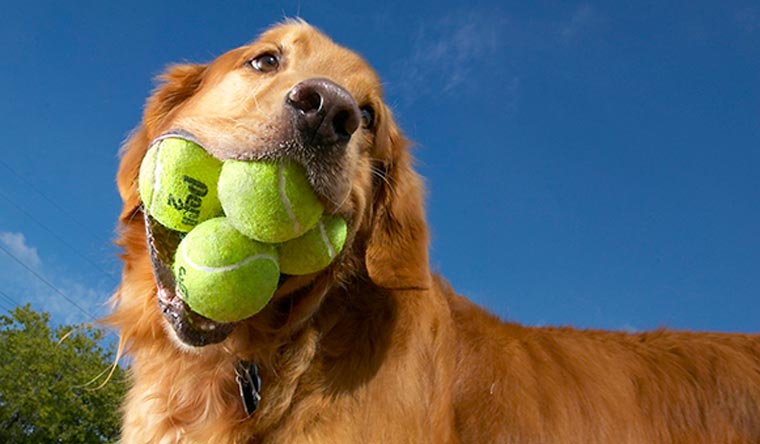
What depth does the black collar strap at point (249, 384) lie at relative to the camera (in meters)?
2.83

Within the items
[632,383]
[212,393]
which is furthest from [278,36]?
[632,383]

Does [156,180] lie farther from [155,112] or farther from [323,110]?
[155,112]

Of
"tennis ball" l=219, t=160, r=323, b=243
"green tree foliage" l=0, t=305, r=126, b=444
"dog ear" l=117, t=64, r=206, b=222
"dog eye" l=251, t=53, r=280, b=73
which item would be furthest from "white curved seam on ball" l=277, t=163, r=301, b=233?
"green tree foliage" l=0, t=305, r=126, b=444

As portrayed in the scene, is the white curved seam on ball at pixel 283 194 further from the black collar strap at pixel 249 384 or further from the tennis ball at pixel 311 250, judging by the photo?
the black collar strap at pixel 249 384

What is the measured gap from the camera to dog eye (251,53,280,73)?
10.9 ft

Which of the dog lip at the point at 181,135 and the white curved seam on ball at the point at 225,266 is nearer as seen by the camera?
the white curved seam on ball at the point at 225,266

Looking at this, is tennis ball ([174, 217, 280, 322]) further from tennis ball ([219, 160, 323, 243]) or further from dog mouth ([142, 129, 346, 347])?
dog mouth ([142, 129, 346, 347])

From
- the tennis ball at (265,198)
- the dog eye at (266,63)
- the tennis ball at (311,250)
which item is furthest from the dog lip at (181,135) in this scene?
the dog eye at (266,63)

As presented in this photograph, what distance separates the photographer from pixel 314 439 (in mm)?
2705

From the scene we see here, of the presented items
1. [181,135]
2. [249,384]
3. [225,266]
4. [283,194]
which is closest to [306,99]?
[283,194]

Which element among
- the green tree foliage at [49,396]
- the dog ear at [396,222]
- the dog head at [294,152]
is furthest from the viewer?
the green tree foliage at [49,396]

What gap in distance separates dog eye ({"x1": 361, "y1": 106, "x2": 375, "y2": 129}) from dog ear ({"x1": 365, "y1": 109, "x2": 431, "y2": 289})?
63 millimetres

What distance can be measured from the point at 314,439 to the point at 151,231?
1138 millimetres

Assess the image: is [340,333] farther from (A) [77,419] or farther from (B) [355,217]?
(A) [77,419]
